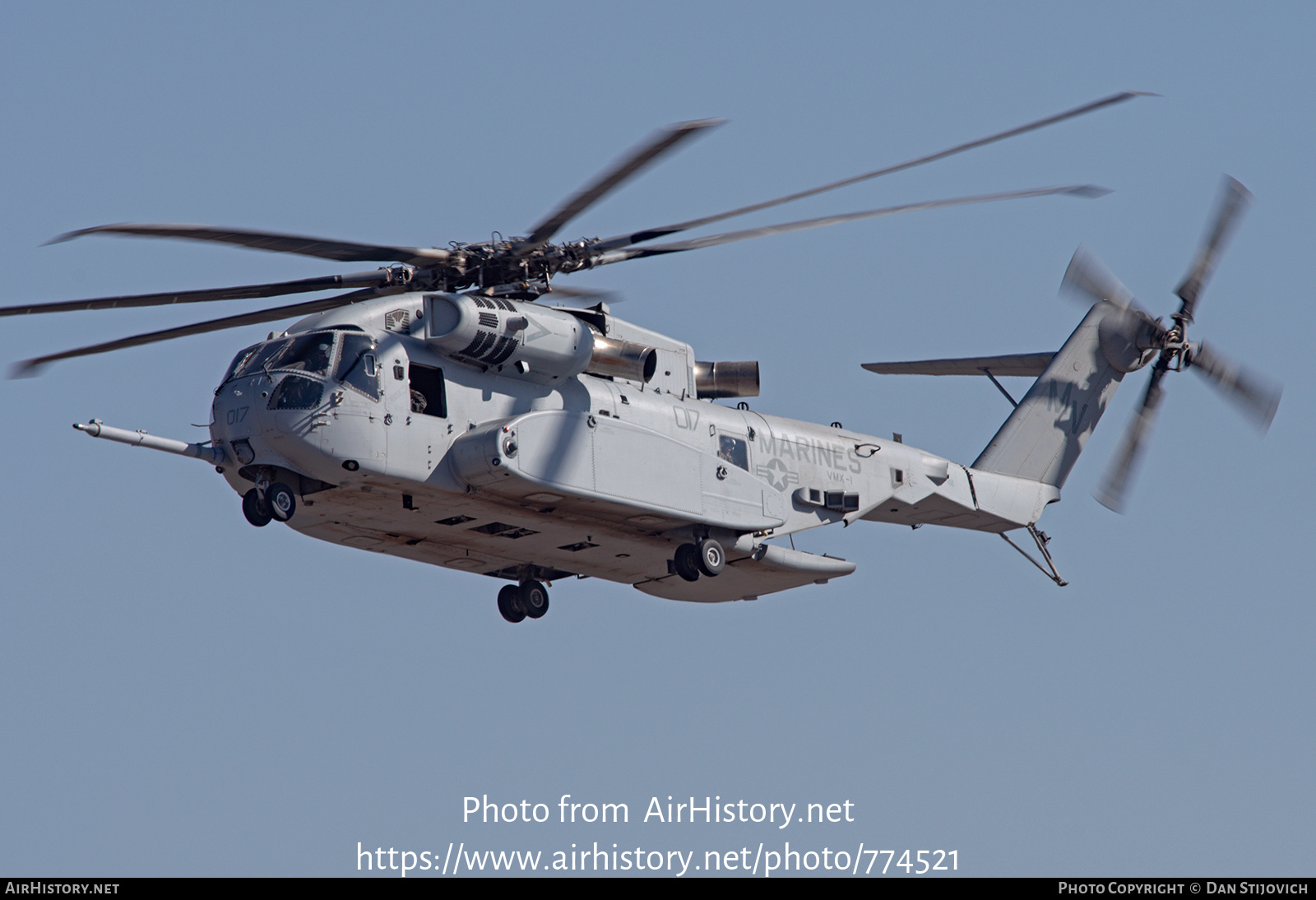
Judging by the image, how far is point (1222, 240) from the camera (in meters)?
29.6

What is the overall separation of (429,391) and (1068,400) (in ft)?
43.6

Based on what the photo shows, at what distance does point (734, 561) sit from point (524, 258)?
6.10 m

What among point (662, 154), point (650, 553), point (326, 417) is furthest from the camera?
point (650, 553)

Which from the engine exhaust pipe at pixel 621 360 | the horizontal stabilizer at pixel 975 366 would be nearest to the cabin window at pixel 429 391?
the engine exhaust pipe at pixel 621 360

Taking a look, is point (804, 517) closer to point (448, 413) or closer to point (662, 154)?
point (448, 413)

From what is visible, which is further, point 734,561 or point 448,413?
point 734,561

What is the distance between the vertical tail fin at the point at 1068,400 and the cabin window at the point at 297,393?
13046 mm

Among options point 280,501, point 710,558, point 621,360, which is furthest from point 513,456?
point 710,558

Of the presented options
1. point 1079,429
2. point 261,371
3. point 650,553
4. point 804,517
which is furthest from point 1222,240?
point 261,371

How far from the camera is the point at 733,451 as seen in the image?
26250 mm

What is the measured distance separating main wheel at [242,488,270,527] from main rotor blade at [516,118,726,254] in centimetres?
513

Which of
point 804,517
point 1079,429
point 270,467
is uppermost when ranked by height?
point 1079,429

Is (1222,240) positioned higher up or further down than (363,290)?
higher up

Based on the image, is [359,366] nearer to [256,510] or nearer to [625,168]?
[256,510]
